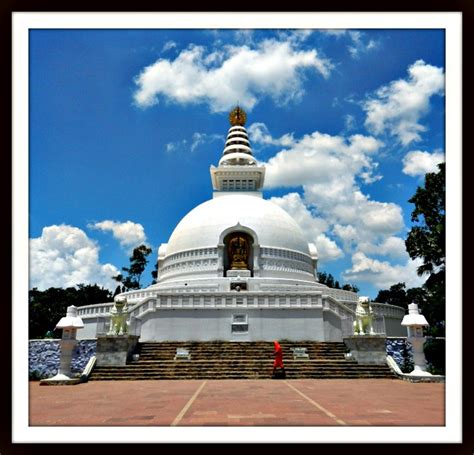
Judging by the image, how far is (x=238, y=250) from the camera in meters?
34.4

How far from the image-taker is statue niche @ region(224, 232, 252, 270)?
3409cm

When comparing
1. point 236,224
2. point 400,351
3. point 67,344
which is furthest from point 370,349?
point 236,224

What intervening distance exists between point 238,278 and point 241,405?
71.3ft

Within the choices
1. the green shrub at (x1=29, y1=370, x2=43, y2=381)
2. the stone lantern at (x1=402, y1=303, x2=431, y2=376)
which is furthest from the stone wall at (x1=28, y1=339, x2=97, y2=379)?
the stone lantern at (x1=402, y1=303, x2=431, y2=376)

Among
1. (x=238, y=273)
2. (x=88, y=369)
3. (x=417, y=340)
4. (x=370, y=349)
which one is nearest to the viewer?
(x=417, y=340)

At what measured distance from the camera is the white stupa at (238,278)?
23.9 m

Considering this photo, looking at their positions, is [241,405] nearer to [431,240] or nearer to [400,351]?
[400,351]

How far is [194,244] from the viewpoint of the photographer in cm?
3534

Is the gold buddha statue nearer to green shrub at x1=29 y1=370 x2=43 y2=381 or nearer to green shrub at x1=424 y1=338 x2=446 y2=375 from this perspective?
green shrub at x1=424 y1=338 x2=446 y2=375

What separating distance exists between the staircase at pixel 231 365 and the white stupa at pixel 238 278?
3356 millimetres

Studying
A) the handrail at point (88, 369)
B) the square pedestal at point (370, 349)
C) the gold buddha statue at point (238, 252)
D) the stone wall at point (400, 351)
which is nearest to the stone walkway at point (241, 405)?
the handrail at point (88, 369)

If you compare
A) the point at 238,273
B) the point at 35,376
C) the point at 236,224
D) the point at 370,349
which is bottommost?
the point at 35,376

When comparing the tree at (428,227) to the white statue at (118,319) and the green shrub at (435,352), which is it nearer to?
the green shrub at (435,352)
